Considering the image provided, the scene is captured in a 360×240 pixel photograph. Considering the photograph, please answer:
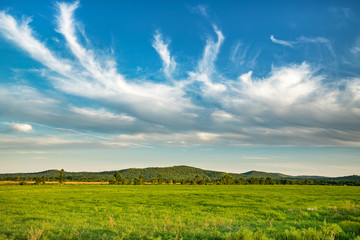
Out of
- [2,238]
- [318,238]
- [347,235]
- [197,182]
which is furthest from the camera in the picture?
[197,182]

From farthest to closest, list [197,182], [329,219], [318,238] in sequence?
[197,182], [329,219], [318,238]

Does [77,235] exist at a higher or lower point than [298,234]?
lower

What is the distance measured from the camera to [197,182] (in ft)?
620

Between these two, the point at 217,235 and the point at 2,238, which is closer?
the point at 217,235

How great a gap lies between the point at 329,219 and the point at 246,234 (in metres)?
9.13

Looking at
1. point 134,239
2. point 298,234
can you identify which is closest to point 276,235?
point 298,234

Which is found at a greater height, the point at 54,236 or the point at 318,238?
the point at 318,238

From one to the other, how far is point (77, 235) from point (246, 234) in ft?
28.4

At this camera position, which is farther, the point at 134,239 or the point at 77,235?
the point at 77,235

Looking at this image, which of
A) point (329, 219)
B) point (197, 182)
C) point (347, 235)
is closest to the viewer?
point (347, 235)

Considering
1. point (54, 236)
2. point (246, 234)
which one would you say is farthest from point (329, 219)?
point (54, 236)

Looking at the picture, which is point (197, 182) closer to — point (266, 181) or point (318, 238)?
point (266, 181)

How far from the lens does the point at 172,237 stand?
10.6 m

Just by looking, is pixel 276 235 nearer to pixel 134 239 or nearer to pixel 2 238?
pixel 134 239
